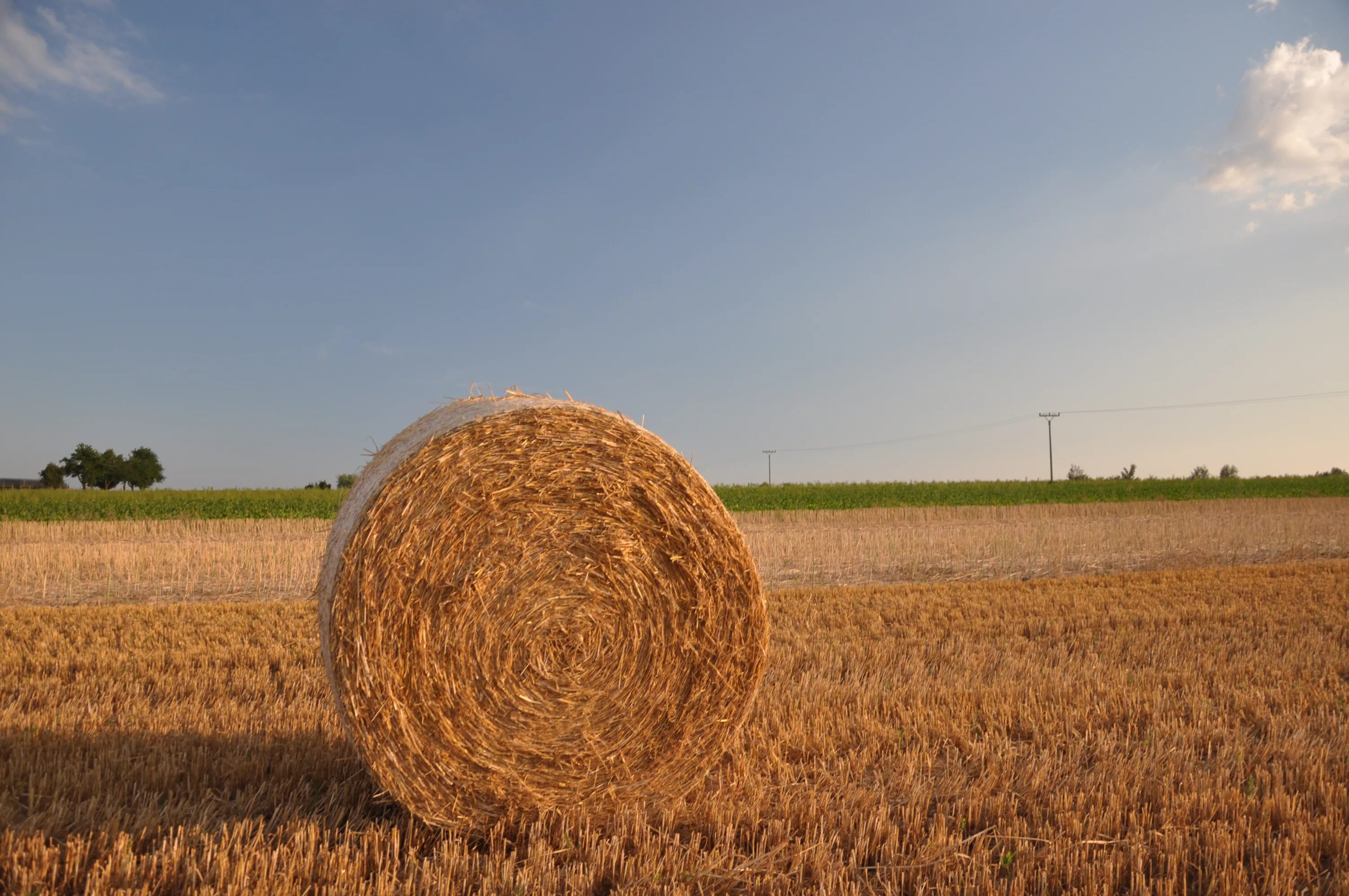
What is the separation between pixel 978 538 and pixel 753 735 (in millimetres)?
15170

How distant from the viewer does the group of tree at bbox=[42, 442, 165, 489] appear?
219ft

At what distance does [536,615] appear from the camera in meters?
4.18

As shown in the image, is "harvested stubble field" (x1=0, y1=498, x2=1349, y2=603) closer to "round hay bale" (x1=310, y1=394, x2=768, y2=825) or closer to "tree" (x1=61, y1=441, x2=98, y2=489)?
"round hay bale" (x1=310, y1=394, x2=768, y2=825)

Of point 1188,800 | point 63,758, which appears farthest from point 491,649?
point 1188,800

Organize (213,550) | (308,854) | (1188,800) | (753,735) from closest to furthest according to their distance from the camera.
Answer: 1. (308,854)
2. (1188,800)
3. (753,735)
4. (213,550)

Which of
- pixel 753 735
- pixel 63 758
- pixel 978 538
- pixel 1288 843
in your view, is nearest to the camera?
pixel 1288 843

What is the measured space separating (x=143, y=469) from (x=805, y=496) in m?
62.3

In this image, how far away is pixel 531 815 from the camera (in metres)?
4.21

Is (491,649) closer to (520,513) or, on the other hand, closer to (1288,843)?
(520,513)

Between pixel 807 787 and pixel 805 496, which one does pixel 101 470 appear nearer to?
pixel 805 496

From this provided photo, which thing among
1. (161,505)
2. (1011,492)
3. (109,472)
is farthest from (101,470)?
(1011,492)

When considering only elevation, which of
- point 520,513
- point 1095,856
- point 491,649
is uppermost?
point 520,513

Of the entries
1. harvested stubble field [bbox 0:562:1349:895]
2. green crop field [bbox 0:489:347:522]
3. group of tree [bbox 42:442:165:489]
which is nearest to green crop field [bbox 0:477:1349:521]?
green crop field [bbox 0:489:347:522]

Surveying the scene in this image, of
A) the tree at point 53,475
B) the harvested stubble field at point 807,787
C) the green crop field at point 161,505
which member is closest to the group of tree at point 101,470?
the tree at point 53,475
